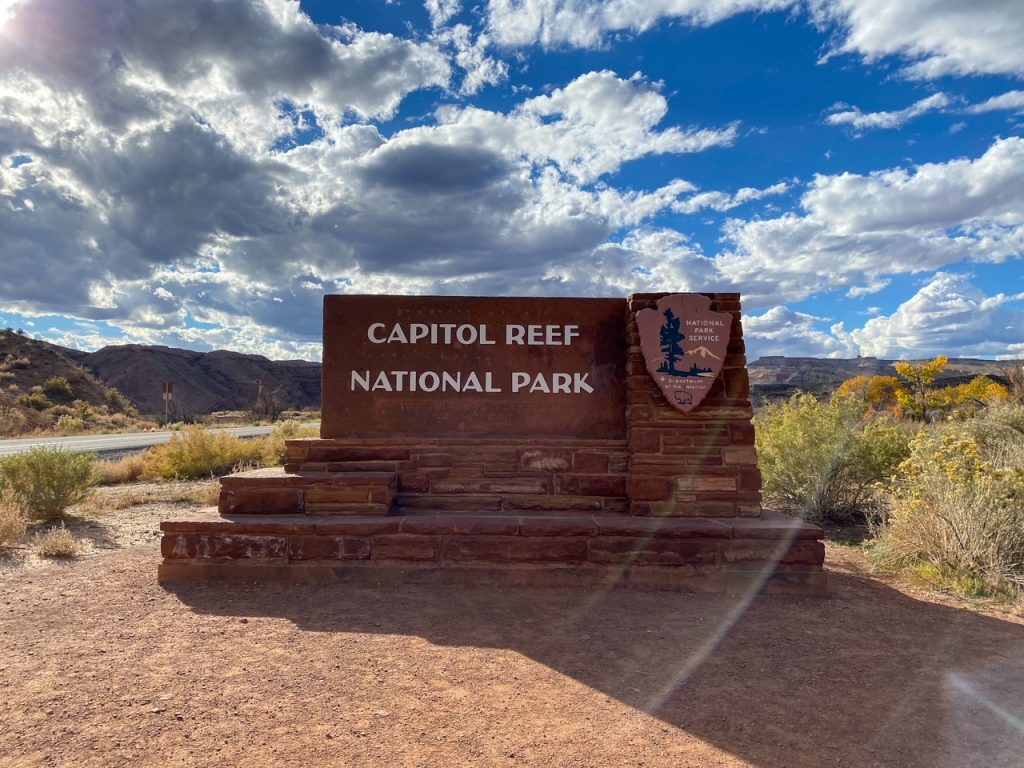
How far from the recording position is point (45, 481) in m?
8.03

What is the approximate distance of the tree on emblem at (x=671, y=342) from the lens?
5426mm

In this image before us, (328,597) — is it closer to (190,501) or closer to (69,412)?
(190,501)

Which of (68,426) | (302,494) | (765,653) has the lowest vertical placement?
(765,653)

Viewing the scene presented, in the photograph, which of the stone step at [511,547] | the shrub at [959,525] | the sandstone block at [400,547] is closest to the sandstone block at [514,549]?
the stone step at [511,547]

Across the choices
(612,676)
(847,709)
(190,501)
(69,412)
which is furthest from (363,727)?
(69,412)

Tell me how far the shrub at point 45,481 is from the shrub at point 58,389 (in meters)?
38.7

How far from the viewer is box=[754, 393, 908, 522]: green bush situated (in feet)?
26.2

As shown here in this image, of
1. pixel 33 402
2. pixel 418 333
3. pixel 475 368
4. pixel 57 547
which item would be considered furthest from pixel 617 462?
pixel 33 402

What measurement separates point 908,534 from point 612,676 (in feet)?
12.3

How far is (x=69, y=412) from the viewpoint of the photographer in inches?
1374

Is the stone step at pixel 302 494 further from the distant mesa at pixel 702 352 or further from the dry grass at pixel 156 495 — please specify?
the dry grass at pixel 156 495

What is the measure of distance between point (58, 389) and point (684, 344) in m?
46.3

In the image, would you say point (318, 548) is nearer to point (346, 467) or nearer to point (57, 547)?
point (346, 467)

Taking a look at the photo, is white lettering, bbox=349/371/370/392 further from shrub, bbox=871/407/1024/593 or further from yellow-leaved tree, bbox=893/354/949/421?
yellow-leaved tree, bbox=893/354/949/421
